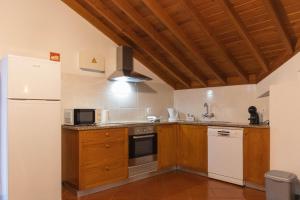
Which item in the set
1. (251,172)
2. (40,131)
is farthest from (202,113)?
(40,131)

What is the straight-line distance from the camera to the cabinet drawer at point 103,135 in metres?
3.18

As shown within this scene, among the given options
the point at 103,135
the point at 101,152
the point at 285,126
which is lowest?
the point at 101,152

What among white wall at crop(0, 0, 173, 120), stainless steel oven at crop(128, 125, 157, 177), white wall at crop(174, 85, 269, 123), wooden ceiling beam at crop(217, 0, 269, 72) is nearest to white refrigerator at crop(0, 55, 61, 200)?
white wall at crop(0, 0, 173, 120)

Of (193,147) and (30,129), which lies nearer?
(30,129)

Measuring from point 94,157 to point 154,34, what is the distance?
2058 mm

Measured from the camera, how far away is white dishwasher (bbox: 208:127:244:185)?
11.7 ft

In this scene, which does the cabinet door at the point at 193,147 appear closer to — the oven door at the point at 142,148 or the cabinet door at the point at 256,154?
the oven door at the point at 142,148

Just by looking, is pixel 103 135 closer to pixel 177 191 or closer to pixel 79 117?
pixel 79 117

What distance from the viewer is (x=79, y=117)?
11.2 ft

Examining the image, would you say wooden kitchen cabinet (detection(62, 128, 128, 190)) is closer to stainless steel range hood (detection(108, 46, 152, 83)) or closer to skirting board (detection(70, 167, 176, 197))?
skirting board (detection(70, 167, 176, 197))

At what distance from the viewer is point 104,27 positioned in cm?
408

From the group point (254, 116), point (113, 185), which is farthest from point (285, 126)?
point (113, 185)

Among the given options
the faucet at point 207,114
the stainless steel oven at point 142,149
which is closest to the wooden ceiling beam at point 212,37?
the faucet at point 207,114

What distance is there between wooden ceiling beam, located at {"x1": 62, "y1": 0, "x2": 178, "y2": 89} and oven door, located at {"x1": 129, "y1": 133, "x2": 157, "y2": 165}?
1462 mm
